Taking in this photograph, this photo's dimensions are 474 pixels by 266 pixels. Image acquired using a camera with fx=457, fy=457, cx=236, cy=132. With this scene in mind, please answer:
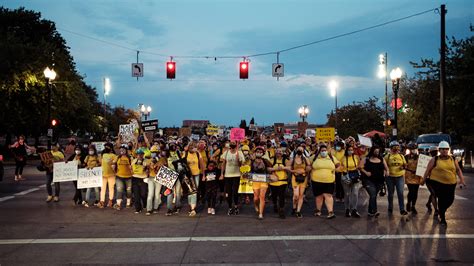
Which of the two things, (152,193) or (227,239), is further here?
(152,193)

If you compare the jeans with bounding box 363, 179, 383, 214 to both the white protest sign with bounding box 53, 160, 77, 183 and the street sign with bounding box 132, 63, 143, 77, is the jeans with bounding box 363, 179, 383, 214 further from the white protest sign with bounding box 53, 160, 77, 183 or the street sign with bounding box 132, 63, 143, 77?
the street sign with bounding box 132, 63, 143, 77

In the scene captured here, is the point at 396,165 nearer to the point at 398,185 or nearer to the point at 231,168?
the point at 398,185

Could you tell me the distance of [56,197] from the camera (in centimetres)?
1340

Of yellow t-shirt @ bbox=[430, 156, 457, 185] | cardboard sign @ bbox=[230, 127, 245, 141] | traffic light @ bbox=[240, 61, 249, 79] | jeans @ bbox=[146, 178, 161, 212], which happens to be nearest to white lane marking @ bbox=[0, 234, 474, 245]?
yellow t-shirt @ bbox=[430, 156, 457, 185]

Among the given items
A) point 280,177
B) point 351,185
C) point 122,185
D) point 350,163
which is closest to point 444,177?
point 351,185

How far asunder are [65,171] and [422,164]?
9344mm

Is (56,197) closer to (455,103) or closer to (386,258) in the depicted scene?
(386,258)

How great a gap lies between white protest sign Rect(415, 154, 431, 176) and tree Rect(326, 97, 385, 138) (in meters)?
47.3

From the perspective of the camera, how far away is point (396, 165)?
10.9 m

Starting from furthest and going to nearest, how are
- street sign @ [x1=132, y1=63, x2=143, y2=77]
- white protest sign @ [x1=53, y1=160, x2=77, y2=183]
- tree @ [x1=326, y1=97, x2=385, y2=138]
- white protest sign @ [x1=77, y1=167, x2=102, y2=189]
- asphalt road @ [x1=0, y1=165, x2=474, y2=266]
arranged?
tree @ [x1=326, y1=97, x2=385, y2=138] < street sign @ [x1=132, y1=63, x2=143, y2=77] < white protest sign @ [x1=53, y1=160, x2=77, y2=183] < white protest sign @ [x1=77, y1=167, x2=102, y2=189] < asphalt road @ [x1=0, y1=165, x2=474, y2=266]

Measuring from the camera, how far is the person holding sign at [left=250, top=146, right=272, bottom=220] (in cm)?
1060

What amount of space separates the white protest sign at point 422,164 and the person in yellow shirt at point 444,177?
1103 millimetres

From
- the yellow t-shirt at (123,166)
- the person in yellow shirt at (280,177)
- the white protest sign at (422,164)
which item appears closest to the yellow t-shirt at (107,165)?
the yellow t-shirt at (123,166)

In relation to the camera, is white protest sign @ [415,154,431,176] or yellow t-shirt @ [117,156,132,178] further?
yellow t-shirt @ [117,156,132,178]
